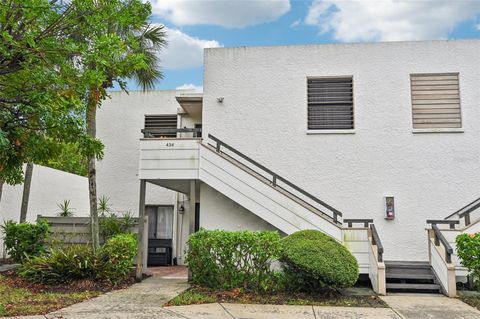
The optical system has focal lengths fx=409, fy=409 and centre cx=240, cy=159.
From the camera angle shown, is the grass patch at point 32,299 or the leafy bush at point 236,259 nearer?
the grass patch at point 32,299

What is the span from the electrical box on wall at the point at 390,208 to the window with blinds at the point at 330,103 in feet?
7.82

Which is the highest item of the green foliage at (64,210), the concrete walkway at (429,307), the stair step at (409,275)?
the green foliage at (64,210)

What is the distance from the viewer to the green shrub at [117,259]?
10.0 m

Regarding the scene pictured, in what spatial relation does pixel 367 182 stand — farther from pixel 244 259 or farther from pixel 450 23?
pixel 450 23

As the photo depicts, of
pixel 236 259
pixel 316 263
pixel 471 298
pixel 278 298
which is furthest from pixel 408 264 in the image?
pixel 236 259

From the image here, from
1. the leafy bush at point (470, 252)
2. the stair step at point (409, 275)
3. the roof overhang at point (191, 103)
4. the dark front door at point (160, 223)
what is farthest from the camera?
the dark front door at point (160, 223)

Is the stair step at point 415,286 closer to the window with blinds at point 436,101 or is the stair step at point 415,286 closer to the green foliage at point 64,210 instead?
the window with blinds at point 436,101

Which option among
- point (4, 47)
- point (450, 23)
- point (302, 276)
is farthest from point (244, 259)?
point (450, 23)

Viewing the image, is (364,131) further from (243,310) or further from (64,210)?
(64,210)

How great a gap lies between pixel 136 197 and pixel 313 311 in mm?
10735

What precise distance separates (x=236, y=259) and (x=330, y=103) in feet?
18.9

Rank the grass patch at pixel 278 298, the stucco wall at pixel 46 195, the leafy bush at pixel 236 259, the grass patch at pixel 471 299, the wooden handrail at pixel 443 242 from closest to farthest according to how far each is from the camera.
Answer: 1. the grass patch at pixel 278 298
2. the grass patch at pixel 471 299
3. the leafy bush at pixel 236 259
4. the wooden handrail at pixel 443 242
5. the stucco wall at pixel 46 195

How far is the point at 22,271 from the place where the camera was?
10.3 meters

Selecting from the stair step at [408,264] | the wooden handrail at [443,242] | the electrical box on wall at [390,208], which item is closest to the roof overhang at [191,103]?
the electrical box on wall at [390,208]
